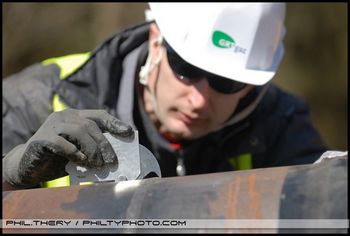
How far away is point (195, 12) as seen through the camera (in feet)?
8.49

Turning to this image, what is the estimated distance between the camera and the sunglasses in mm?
2523

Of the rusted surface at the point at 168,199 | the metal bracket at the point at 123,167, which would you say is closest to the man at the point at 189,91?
the metal bracket at the point at 123,167

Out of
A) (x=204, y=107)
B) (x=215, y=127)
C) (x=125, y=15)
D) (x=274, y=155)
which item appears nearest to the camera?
(x=204, y=107)

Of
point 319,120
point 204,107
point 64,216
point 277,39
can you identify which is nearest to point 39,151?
point 64,216

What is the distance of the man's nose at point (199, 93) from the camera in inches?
99.2

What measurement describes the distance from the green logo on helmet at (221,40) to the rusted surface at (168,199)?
4.08ft

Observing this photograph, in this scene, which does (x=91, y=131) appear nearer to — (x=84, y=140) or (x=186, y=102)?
(x=84, y=140)

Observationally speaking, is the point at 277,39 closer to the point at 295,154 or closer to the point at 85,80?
the point at 295,154

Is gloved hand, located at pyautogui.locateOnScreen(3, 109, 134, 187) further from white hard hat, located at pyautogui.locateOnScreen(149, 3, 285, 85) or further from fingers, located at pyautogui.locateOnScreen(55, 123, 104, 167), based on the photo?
white hard hat, located at pyautogui.locateOnScreen(149, 3, 285, 85)

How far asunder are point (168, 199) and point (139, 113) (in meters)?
1.58

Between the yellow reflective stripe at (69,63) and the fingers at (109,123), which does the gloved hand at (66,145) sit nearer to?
the fingers at (109,123)

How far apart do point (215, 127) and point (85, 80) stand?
0.59m

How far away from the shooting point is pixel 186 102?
8.39 feet

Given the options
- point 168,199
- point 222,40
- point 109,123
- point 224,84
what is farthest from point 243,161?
point 168,199
